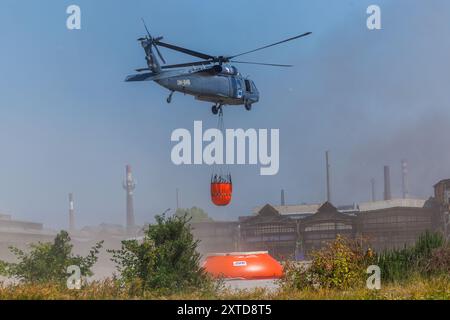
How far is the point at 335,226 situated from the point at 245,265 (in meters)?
48.6

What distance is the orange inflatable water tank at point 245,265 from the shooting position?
32.0m

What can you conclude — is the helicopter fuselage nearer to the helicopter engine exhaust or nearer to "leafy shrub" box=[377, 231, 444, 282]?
the helicopter engine exhaust

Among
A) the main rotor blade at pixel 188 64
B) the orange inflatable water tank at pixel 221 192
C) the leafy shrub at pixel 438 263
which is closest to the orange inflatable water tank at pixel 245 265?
the orange inflatable water tank at pixel 221 192

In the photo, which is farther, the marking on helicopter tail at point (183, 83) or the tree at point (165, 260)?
the marking on helicopter tail at point (183, 83)

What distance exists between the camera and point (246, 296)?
54.2ft

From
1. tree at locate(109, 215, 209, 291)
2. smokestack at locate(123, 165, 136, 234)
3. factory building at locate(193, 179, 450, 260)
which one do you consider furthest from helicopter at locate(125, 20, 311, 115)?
smokestack at locate(123, 165, 136, 234)

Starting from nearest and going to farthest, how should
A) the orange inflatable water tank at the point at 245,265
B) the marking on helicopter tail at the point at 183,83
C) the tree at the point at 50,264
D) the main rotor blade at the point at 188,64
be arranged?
the tree at the point at 50,264
the main rotor blade at the point at 188,64
the orange inflatable water tank at the point at 245,265
the marking on helicopter tail at the point at 183,83

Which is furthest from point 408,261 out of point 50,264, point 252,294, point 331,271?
point 50,264

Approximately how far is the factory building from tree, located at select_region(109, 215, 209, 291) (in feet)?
182

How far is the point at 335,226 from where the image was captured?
266 ft

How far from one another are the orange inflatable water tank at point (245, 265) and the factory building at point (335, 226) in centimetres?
4167

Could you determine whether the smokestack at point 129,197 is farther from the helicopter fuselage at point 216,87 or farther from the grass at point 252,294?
the grass at point 252,294

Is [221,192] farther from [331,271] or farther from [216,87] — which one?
[331,271]
